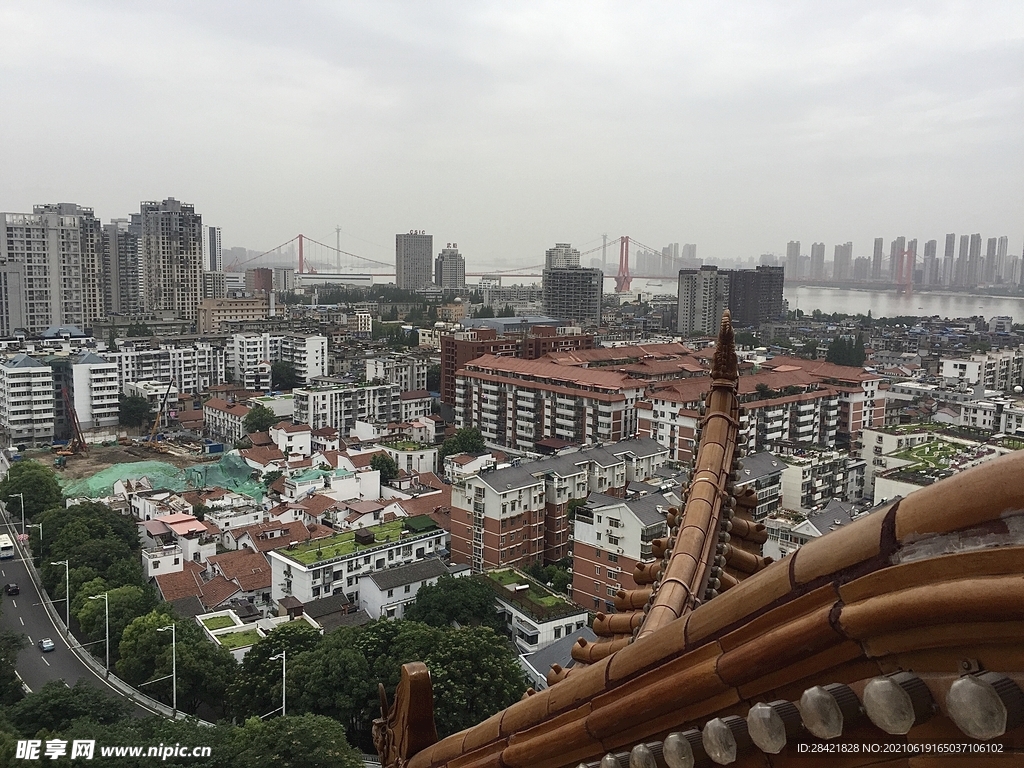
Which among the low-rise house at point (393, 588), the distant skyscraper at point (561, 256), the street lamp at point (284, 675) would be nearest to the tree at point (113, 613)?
the street lamp at point (284, 675)

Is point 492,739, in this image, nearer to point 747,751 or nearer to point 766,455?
point 747,751

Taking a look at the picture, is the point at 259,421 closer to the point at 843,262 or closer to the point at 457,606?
the point at 457,606

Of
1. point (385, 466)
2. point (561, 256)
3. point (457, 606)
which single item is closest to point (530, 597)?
point (457, 606)

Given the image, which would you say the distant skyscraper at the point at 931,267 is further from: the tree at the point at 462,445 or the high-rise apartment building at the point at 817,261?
the tree at the point at 462,445

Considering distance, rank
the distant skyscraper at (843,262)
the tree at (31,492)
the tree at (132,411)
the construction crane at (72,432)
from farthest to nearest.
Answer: the distant skyscraper at (843,262) → the tree at (132,411) → the construction crane at (72,432) → the tree at (31,492)

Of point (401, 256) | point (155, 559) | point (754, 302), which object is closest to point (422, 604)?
point (155, 559)

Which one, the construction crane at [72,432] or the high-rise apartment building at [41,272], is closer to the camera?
the construction crane at [72,432]
